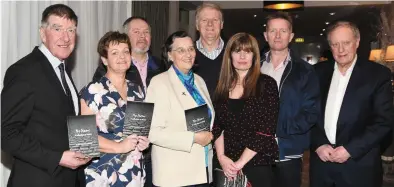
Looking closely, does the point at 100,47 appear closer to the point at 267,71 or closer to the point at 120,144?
the point at 120,144

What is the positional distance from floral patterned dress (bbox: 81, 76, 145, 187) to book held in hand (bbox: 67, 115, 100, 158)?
0.88 ft

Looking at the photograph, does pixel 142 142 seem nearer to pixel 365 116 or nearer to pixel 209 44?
pixel 209 44

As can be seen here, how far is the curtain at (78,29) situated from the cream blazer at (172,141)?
1235 millimetres

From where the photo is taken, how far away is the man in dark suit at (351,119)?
2600 mm

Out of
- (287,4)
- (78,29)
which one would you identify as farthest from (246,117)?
(287,4)

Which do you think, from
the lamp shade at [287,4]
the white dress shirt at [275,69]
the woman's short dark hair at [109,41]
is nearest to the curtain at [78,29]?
the woman's short dark hair at [109,41]

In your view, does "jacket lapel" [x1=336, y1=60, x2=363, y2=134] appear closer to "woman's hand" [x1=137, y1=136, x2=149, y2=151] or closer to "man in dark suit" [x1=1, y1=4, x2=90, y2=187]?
"woman's hand" [x1=137, y1=136, x2=149, y2=151]

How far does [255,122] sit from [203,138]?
1.02ft

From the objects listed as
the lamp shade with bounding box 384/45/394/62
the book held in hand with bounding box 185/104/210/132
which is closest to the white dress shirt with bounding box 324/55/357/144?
the book held in hand with bounding box 185/104/210/132

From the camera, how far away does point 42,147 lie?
1.92 metres

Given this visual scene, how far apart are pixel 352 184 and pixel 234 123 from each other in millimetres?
911

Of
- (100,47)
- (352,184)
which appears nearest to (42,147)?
(100,47)

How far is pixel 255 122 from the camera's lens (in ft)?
7.64

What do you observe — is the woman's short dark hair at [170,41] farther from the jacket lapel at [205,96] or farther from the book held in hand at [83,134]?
the book held in hand at [83,134]
